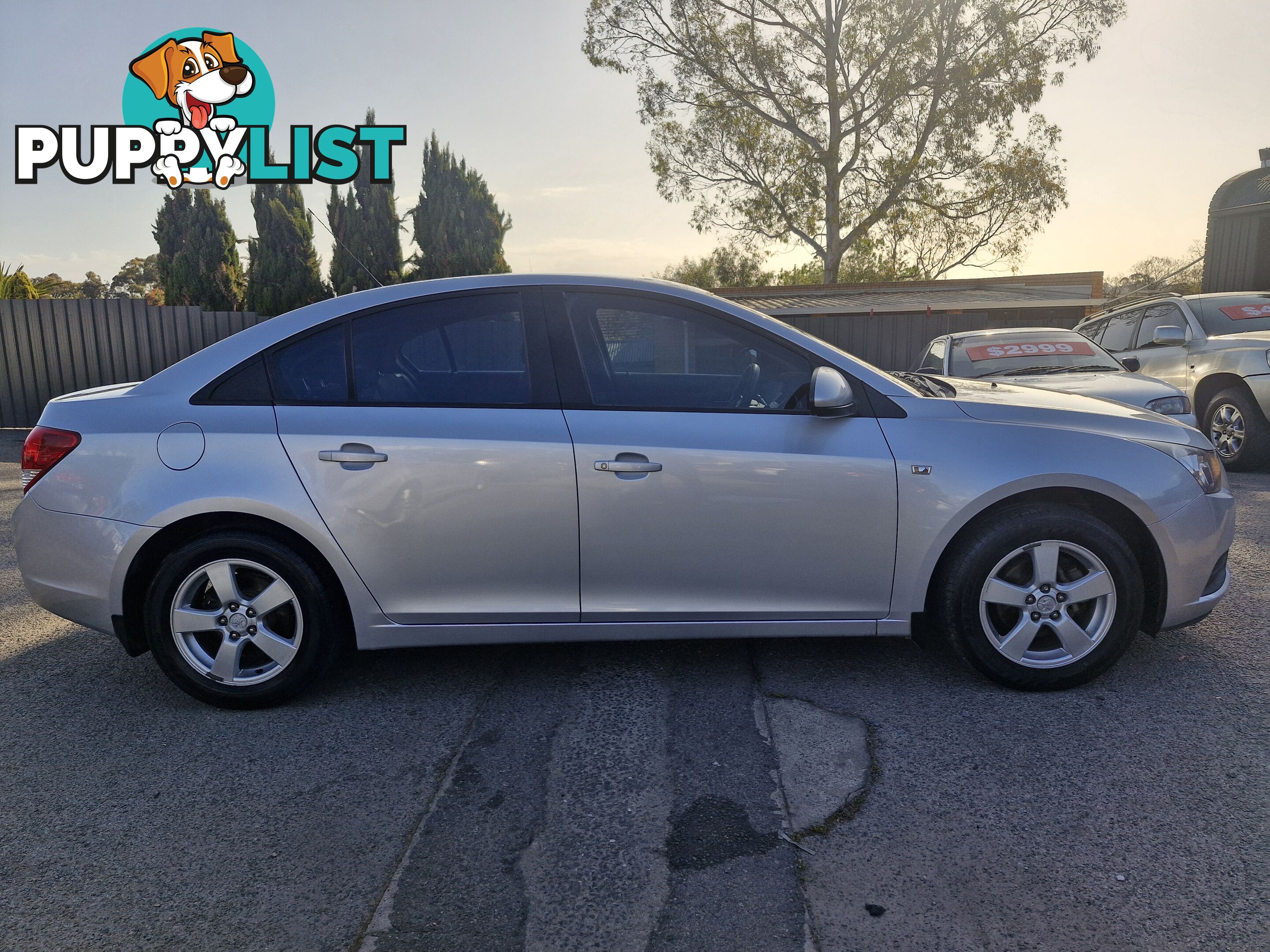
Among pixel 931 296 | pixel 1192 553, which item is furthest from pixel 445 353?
pixel 931 296

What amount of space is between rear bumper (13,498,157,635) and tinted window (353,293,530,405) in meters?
1.04

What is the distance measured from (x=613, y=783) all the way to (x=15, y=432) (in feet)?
49.2

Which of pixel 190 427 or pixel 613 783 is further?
pixel 190 427

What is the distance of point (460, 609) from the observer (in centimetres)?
339

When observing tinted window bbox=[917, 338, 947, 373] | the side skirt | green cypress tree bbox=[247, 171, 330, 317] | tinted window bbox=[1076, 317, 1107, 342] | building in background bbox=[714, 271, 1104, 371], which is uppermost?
green cypress tree bbox=[247, 171, 330, 317]

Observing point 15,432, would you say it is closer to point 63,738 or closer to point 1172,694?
point 63,738

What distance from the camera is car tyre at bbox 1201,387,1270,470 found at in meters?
8.42

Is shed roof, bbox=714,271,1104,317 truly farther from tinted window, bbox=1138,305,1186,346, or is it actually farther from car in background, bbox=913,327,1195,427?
car in background, bbox=913,327,1195,427

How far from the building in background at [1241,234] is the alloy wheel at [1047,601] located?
13.2 metres

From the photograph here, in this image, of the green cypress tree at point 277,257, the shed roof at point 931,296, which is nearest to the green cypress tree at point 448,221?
the green cypress tree at point 277,257

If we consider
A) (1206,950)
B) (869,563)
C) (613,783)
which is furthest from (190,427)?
(1206,950)

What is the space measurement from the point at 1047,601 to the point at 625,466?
1.69 meters

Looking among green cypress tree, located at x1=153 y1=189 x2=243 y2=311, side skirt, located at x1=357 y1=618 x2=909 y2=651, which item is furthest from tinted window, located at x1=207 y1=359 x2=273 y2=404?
green cypress tree, located at x1=153 y1=189 x2=243 y2=311

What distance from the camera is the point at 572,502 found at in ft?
10.8
